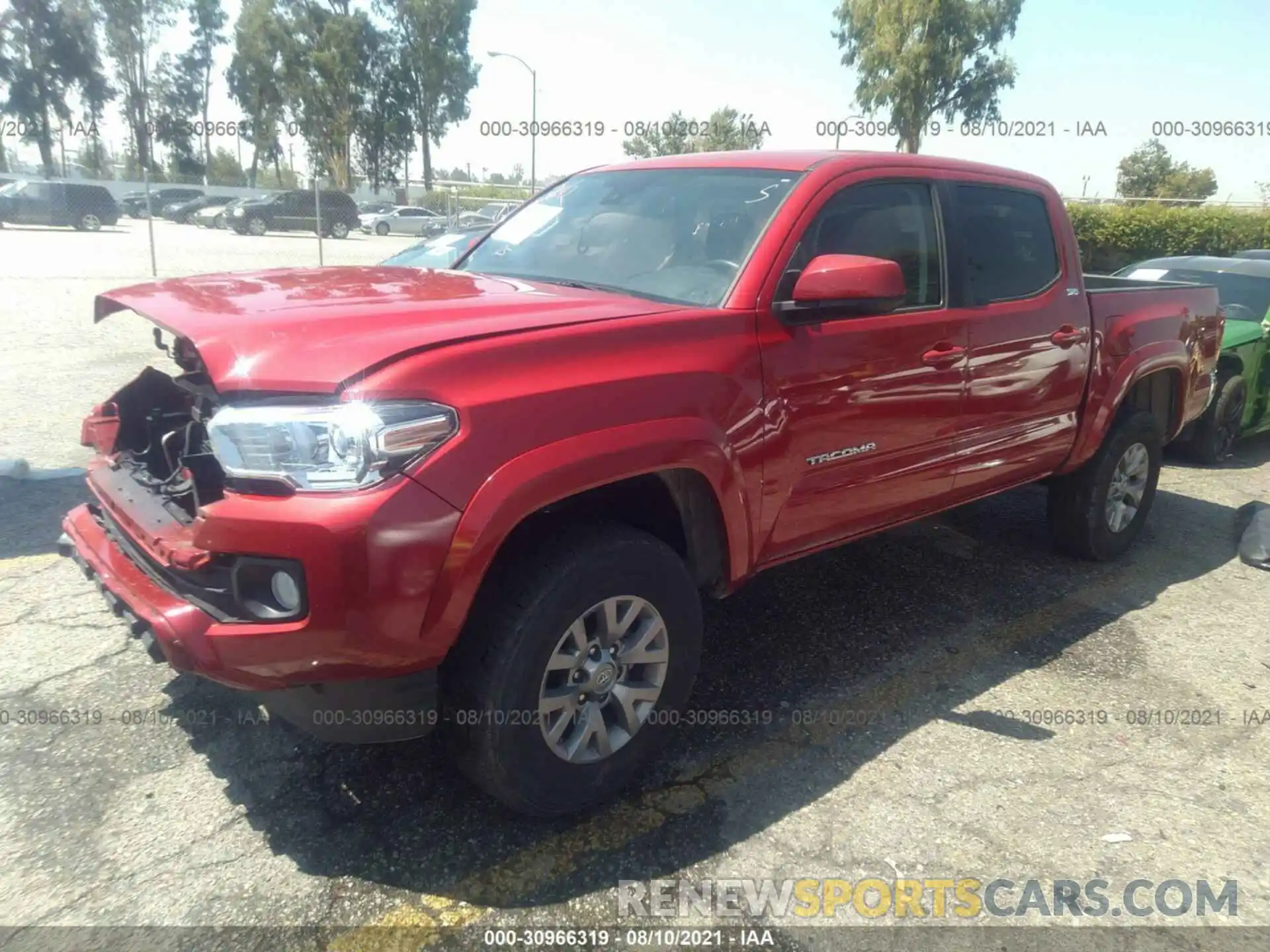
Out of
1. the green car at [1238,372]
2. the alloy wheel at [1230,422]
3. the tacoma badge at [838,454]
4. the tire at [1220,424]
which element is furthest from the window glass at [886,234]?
the alloy wheel at [1230,422]

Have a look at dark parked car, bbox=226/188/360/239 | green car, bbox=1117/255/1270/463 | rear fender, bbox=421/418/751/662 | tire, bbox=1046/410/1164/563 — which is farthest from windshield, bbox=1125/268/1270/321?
dark parked car, bbox=226/188/360/239

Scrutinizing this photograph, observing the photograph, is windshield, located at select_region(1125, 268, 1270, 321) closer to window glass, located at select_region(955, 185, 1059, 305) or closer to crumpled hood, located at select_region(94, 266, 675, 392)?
window glass, located at select_region(955, 185, 1059, 305)

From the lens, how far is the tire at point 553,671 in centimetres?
241

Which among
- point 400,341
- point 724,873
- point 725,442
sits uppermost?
point 400,341

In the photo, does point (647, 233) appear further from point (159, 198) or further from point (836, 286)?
point (159, 198)

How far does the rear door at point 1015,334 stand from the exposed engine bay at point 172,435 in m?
2.78

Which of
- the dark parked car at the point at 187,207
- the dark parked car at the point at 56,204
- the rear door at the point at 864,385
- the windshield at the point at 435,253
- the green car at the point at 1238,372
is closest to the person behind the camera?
the rear door at the point at 864,385

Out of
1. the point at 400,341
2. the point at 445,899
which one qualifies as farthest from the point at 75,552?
the point at 445,899

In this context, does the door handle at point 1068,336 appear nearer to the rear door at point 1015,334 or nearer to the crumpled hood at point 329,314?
the rear door at point 1015,334

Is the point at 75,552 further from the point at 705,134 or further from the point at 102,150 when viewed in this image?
the point at 102,150

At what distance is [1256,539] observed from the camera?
529 centimetres

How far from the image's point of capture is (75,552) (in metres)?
2.86

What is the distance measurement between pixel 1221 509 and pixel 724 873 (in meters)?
5.37

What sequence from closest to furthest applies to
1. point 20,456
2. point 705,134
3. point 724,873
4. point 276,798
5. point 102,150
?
point 724,873, point 276,798, point 20,456, point 705,134, point 102,150
